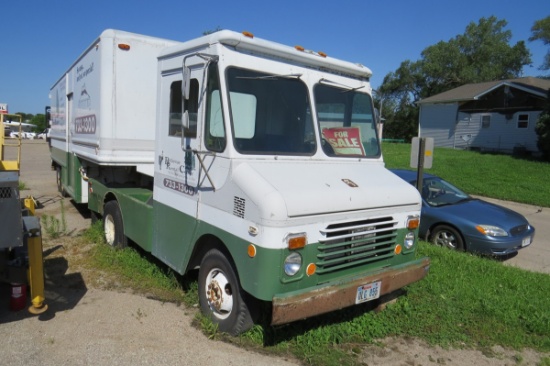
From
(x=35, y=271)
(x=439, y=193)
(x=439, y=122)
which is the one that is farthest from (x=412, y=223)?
(x=439, y=122)

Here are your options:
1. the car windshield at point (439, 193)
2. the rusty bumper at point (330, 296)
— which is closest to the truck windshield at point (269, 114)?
the rusty bumper at point (330, 296)

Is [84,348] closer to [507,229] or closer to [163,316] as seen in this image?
[163,316]

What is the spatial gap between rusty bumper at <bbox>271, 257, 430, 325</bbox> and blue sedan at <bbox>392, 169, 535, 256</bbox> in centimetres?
353

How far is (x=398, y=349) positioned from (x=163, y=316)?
234cm

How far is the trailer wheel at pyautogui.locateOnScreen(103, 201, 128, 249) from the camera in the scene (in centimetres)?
624

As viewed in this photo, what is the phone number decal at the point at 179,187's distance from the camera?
4445 mm

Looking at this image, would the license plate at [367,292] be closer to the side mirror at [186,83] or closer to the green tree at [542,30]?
the side mirror at [186,83]

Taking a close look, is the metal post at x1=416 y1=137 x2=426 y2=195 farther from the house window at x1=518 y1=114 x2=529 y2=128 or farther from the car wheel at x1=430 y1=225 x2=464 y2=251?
the house window at x1=518 y1=114 x2=529 y2=128

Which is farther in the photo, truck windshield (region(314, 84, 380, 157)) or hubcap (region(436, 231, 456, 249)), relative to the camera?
hubcap (region(436, 231, 456, 249))

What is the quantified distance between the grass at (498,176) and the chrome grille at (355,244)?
11321 mm

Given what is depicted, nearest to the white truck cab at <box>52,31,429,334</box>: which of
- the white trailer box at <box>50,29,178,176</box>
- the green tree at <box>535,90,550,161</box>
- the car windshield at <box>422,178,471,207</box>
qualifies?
the white trailer box at <box>50,29,178,176</box>

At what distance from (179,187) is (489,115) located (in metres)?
30.5

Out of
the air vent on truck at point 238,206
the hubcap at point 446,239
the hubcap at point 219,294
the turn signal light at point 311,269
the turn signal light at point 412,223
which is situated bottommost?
the hubcap at point 446,239

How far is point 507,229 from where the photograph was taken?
7289mm
